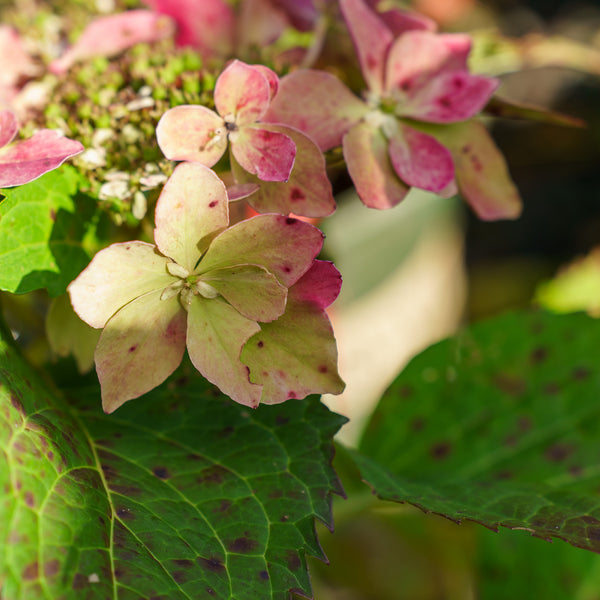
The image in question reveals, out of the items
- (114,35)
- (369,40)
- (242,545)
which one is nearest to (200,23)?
(114,35)

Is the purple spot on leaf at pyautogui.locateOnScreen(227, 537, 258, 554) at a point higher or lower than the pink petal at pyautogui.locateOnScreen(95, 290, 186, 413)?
lower

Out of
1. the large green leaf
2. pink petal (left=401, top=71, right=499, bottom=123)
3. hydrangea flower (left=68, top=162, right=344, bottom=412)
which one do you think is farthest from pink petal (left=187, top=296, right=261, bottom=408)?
pink petal (left=401, top=71, right=499, bottom=123)

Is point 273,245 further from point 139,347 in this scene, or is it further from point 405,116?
point 405,116

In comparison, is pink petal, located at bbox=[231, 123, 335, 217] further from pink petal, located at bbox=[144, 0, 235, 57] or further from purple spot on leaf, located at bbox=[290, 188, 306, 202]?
pink petal, located at bbox=[144, 0, 235, 57]

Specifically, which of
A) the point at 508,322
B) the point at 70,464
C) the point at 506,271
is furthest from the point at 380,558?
the point at 506,271

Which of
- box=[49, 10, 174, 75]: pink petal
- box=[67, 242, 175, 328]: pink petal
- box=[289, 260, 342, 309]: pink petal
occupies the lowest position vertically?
box=[289, 260, 342, 309]: pink petal
